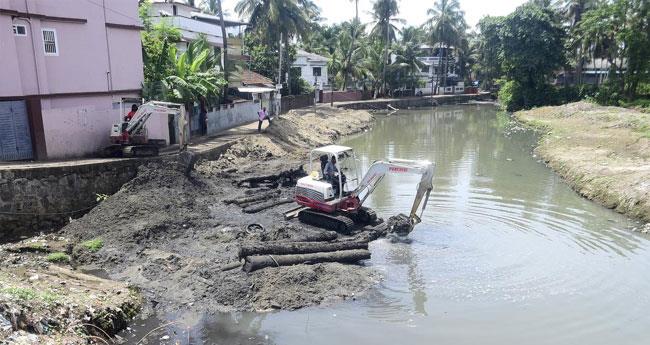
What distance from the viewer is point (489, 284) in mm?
12078

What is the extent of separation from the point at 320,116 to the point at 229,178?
24.6m

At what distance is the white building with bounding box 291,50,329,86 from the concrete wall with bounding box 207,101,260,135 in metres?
22.9

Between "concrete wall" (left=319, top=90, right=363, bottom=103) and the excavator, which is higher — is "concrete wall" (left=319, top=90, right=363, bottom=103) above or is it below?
above

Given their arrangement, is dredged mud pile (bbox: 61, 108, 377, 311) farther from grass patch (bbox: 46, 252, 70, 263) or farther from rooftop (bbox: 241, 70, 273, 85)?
rooftop (bbox: 241, 70, 273, 85)

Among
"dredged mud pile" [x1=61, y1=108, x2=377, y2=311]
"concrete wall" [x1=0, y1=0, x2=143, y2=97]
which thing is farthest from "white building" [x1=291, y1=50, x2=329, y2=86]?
"dredged mud pile" [x1=61, y1=108, x2=377, y2=311]

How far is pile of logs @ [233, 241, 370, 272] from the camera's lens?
39.5 feet

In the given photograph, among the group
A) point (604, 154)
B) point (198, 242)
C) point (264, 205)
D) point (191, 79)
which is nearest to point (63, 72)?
point (191, 79)

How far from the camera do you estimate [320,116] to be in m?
45.1

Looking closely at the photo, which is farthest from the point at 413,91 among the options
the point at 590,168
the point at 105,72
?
the point at 105,72

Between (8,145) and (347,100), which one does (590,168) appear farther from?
(347,100)

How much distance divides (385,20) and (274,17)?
29.5 m

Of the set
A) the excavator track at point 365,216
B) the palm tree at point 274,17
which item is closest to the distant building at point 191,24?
the palm tree at point 274,17

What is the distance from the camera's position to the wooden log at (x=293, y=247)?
→ 12328mm

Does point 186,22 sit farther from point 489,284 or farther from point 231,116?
point 489,284
